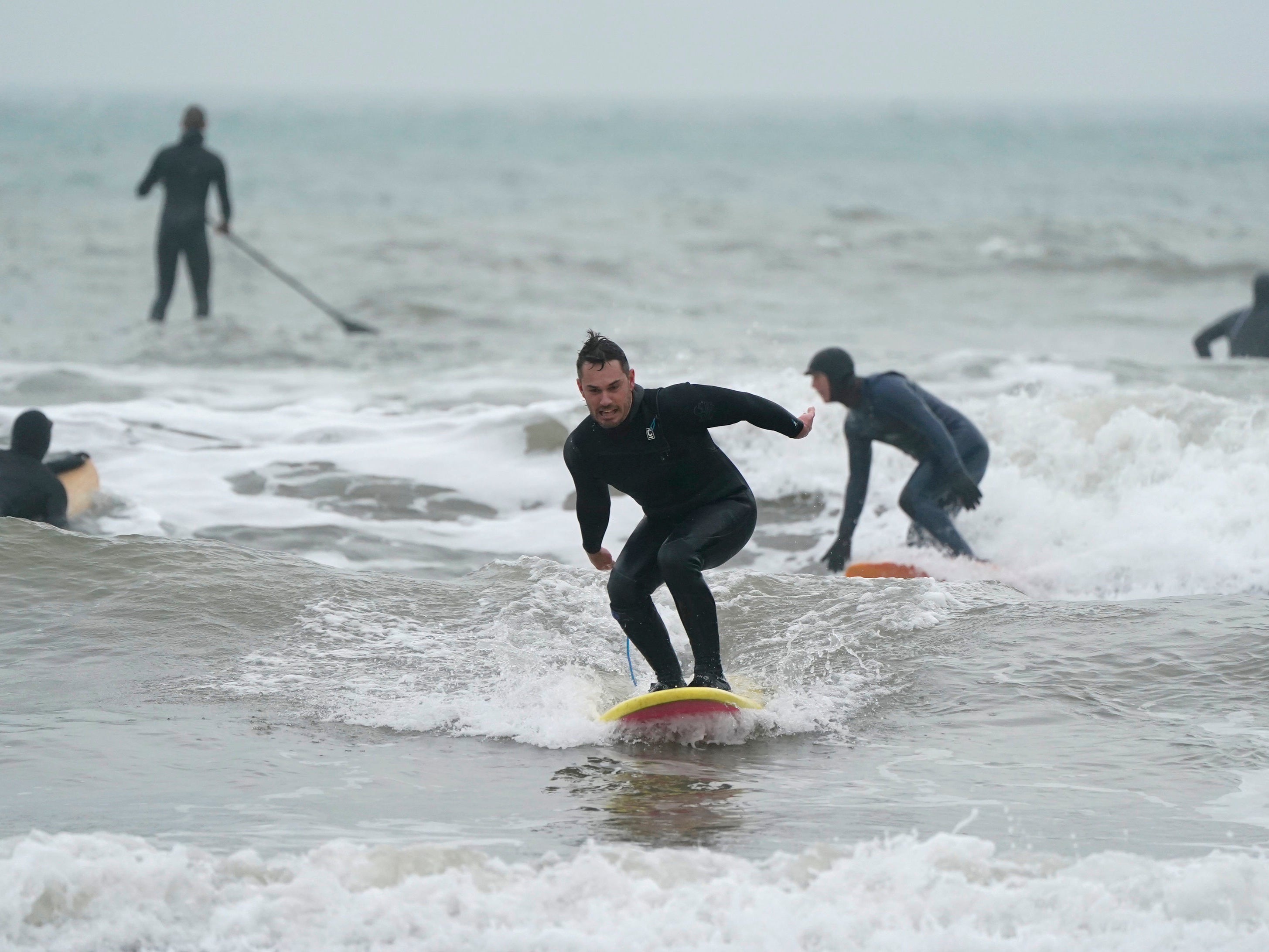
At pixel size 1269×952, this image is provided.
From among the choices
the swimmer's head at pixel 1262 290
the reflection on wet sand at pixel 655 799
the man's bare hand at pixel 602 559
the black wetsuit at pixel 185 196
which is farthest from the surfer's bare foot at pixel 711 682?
the black wetsuit at pixel 185 196

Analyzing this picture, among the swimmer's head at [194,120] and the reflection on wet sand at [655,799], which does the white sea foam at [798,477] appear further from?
the reflection on wet sand at [655,799]

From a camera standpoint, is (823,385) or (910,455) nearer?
(823,385)

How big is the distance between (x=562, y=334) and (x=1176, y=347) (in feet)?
24.3

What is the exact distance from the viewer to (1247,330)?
12.1m

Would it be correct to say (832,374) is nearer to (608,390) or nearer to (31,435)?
(608,390)

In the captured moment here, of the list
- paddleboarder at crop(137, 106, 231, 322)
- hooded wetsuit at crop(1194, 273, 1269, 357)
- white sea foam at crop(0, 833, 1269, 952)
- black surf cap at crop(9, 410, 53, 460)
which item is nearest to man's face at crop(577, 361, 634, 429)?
white sea foam at crop(0, 833, 1269, 952)

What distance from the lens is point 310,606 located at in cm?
686

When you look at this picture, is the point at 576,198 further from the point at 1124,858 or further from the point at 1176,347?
the point at 1124,858

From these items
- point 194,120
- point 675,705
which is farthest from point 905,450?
point 194,120

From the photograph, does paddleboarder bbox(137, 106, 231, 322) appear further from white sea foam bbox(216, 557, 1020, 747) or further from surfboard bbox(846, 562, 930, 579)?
surfboard bbox(846, 562, 930, 579)

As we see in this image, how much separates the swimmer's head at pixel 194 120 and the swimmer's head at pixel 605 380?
10031mm

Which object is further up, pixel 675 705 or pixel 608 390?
pixel 608 390

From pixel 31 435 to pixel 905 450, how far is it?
496 cm

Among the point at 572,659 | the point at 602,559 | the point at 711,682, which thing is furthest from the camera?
the point at 572,659
